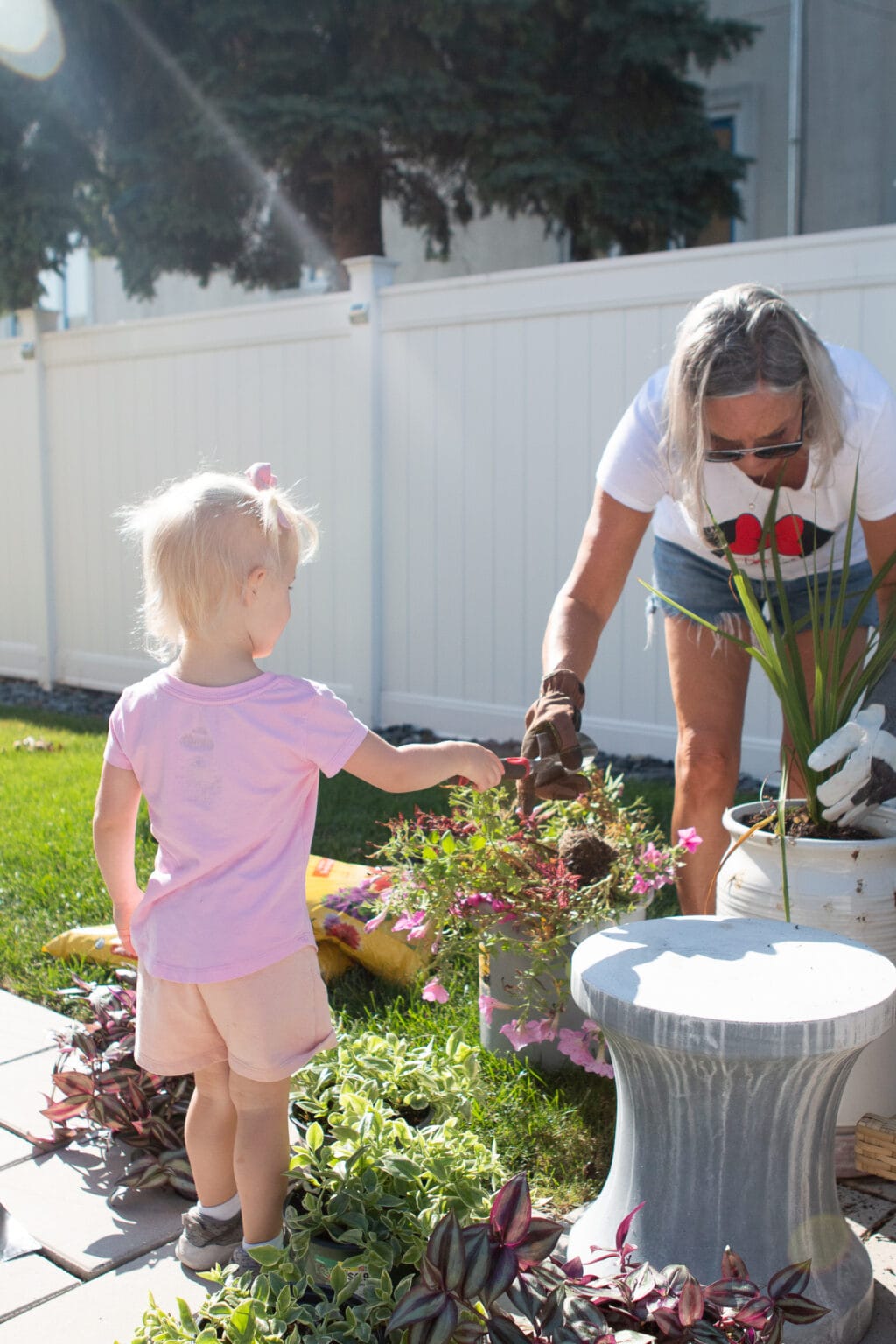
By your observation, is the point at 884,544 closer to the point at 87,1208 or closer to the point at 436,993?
the point at 436,993

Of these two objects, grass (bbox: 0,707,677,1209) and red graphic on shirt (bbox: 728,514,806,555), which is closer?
grass (bbox: 0,707,677,1209)

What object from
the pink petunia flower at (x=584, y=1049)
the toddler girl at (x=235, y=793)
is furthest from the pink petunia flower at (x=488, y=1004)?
the toddler girl at (x=235, y=793)

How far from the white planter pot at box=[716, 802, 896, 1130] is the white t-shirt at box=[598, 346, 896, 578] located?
682 millimetres

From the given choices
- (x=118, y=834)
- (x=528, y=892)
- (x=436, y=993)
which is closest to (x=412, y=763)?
(x=118, y=834)

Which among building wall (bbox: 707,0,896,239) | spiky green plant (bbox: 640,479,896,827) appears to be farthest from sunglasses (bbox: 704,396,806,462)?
building wall (bbox: 707,0,896,239)

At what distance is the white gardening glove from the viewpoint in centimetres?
225

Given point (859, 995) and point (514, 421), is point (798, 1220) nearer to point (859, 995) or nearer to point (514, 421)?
point (859, 995)

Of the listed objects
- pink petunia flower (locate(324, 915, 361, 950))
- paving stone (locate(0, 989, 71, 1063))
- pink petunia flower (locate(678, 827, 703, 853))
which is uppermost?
pink petunia flower (locate(678, 827, 703, 853))

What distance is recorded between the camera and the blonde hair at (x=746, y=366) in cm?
235

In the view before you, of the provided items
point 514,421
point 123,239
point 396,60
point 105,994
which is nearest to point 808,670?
point 105,994

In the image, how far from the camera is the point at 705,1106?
70.6 inches

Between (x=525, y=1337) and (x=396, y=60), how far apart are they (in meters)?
8.45

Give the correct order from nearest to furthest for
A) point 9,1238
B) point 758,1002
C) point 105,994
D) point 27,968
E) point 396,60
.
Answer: point 758,1002, point 9,1238, point 105,994, point 27,968, point 396,60

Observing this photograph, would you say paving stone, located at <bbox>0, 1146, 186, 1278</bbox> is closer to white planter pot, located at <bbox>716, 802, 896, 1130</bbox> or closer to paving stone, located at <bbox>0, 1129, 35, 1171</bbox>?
paving stone, located at <bbox>0, 1129, 35, 1171</bbox>
